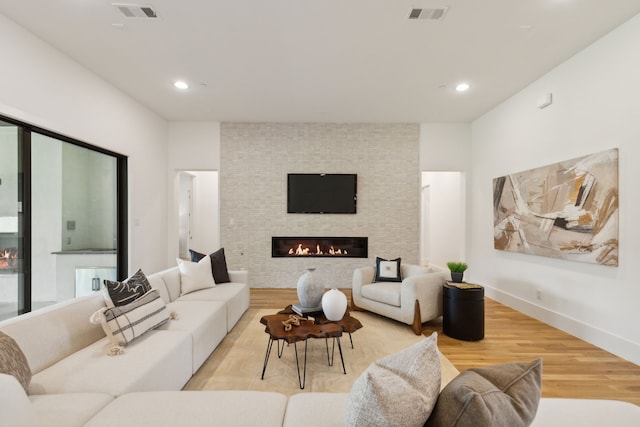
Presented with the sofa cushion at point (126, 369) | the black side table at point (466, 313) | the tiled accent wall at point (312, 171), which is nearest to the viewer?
the sofa cushion at point (126, 369)

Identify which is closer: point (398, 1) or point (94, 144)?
point (398, 1)

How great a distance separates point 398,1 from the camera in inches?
95.6

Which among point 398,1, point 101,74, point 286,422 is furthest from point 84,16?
point 286,422

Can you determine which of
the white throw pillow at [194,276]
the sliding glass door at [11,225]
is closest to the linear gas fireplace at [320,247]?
the white throw pillow at [194,276]

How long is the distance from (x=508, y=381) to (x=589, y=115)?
3.47 meters

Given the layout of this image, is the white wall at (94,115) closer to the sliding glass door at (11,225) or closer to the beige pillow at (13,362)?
the sliding glass door at (11,225)

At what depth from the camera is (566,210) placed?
3.30 metres

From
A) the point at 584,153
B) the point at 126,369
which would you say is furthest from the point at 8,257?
the point at 584,153

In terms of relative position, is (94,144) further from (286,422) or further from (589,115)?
(589,115)

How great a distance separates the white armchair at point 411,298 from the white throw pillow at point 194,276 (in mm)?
1926

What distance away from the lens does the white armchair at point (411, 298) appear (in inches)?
131

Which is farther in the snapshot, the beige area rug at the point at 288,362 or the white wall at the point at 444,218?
the white wall at the point at 444,218

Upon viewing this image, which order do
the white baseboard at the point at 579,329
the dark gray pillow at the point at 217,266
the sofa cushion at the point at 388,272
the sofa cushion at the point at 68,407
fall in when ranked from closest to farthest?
the sofa cushion at the point at 68,407 → the white baseboard at the point at 579,329 → the dark gray pillow at the point at 217,266 → the sofa cushion at the point at 388,272

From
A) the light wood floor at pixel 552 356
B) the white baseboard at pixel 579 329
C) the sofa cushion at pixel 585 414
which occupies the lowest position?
the light wood floor at pixel 552 356
